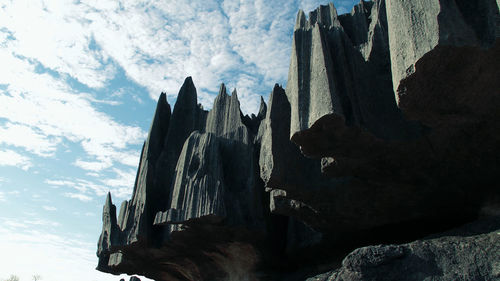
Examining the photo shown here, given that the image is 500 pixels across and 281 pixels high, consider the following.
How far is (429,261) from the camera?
591 cm

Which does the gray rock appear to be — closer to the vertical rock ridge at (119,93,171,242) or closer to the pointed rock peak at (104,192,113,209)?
the vertical rock ridge at (119,93,171,242)

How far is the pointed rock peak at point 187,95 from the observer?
15.6m

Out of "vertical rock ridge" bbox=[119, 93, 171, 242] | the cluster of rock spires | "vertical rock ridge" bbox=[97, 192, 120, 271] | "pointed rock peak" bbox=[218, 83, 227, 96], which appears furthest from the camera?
"pointed rock peak" bbox=[218, 83, 227, 96]

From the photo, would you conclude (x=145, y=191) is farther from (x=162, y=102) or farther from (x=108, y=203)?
(x=162, y=102)

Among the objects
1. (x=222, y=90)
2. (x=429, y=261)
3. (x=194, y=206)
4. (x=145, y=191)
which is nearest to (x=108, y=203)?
(x=145, y=191)

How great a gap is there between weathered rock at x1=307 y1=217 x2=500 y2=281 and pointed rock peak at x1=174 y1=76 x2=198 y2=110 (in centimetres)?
→ 1047

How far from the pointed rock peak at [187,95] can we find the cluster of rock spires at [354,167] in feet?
6.38

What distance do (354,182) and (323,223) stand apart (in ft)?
5.84

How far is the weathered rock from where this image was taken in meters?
5.71

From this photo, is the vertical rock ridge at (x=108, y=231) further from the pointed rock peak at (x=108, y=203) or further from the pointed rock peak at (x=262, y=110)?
the pointed rock peak at (x=262, y=110)

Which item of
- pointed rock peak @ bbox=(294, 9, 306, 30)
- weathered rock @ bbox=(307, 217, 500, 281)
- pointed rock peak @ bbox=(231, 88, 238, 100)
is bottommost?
weathered rock @ bbox=(307, 217, 500, 281)

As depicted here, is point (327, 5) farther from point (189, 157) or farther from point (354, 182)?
point (189, 157)

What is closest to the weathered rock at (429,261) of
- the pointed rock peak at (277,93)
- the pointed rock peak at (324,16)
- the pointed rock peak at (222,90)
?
the pointed rock peak at (277,93)

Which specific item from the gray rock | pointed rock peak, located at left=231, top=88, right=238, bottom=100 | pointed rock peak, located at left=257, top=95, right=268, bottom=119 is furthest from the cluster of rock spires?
pointed rock peak, located at left=257, top=95, right=268, bottom=119
